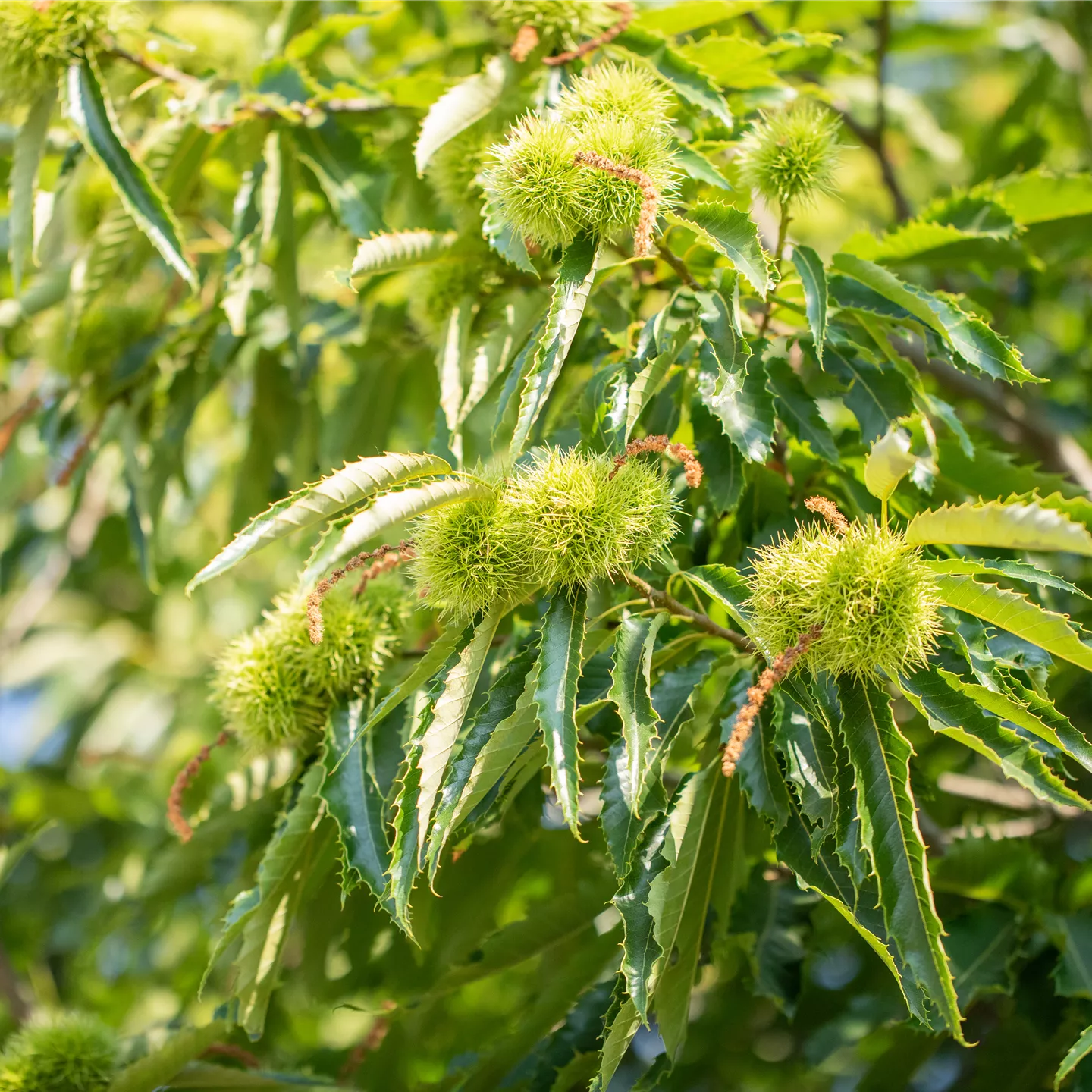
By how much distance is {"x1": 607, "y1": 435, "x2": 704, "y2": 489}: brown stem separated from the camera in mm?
1152

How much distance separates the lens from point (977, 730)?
1094 millimetres

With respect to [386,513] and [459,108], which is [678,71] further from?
[386,513]

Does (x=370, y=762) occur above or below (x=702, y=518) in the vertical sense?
below

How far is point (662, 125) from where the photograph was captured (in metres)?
1.42

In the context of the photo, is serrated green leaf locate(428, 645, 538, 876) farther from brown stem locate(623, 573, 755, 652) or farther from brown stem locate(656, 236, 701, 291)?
brown stem locate(656, 236, 701, 291)

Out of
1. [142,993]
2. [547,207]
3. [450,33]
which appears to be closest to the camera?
[547,207]

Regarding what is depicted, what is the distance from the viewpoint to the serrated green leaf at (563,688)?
100 centimetres

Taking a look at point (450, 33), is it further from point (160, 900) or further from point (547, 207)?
point (160, 900)

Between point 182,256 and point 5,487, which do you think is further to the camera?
point 5,487

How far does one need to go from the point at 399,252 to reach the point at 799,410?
0.62 m

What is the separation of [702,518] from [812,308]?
331mm

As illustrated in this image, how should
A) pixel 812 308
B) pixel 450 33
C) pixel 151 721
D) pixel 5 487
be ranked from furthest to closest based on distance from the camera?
pixel 151 721
pixel 5 487
pixel 450 33
pixel 812 308

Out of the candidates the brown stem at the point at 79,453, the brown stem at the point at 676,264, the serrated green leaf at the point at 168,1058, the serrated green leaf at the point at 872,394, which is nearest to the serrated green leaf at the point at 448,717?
the brown stem at the point at 676,264

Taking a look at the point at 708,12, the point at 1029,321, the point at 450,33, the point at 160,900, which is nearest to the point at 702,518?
the point at 708,12
